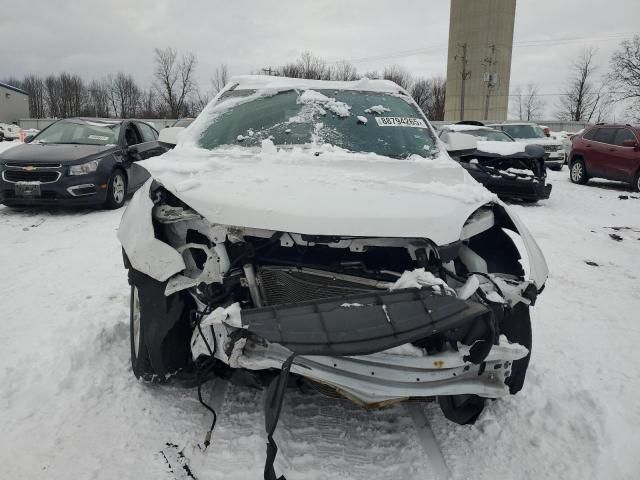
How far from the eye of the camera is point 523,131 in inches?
650

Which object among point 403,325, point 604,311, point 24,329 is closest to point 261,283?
point 403,325

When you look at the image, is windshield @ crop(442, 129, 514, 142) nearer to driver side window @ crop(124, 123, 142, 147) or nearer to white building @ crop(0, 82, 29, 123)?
driver side window @ crop(124, 123, 142, 147)

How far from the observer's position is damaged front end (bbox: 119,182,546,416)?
196 centimetres

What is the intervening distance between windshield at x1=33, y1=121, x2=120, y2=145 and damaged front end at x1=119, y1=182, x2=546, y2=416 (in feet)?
21.5

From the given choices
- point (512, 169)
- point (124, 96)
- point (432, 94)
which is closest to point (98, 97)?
point (124, 96)

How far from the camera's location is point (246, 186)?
2.43m

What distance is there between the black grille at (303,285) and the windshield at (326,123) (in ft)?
4.03

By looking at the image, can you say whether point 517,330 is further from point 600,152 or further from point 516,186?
point 600,152

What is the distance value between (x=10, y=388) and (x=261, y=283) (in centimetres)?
167

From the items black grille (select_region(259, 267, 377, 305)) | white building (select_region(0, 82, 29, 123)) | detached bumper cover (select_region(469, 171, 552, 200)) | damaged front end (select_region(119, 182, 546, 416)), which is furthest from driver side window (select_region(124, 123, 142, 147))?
white building (select_region(0, 82, 29, 123))

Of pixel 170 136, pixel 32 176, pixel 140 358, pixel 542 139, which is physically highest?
pixel 170 136

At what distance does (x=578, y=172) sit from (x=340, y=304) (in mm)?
13228

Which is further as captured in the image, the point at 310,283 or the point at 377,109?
the point at 377,109

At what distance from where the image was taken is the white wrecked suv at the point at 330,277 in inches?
79.0
